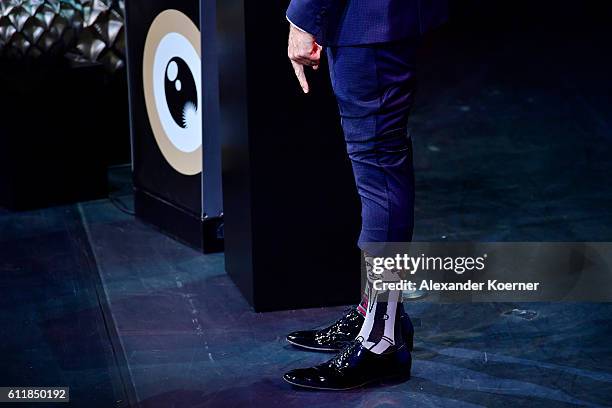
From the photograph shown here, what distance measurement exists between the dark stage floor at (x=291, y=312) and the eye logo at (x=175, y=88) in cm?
33

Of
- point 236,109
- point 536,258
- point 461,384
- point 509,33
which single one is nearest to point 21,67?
point 236,109

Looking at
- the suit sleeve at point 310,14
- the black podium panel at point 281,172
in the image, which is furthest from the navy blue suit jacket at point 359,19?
the black podium panel at point 281,172

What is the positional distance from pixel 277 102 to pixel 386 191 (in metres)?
0.58

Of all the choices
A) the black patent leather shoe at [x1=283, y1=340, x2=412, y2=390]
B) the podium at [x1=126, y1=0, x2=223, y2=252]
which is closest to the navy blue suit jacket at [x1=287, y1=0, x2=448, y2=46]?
the black patent leather shoe at [x1=283, y1=340, x2=412, y2=390]

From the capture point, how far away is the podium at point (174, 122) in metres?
3.41

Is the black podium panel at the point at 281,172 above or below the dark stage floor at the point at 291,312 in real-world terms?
above

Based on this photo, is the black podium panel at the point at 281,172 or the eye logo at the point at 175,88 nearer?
the black podium panel at the point at 281,172

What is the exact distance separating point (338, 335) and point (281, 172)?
49cm

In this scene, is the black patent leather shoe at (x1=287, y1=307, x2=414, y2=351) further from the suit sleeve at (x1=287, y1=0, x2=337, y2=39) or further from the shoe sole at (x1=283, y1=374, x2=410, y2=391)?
the suit sleeve at (x1=287, y1=0, x2=337, y2=39)

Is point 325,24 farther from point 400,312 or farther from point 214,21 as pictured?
point 214,21

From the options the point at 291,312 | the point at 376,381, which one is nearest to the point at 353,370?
the point at 376,381

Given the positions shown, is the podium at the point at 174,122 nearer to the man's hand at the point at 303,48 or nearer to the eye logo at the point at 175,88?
the eye logo at the point at 175,88

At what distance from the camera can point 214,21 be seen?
130 inches

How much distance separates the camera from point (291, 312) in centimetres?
302
